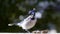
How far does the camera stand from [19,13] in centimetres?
123

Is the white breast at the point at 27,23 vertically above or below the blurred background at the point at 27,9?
below

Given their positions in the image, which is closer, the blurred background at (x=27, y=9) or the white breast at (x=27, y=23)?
Result: the white breast at (x=27, y=23)

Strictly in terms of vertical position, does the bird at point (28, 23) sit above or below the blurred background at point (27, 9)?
below

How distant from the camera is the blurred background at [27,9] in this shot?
1236mm

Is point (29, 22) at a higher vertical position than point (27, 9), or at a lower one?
lower

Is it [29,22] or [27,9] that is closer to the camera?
[29,22]

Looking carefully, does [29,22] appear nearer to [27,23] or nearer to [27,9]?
[27,23]

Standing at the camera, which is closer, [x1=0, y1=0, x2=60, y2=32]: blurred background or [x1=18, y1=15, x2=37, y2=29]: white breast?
[x1=18, y1=15, x2=37, y2=29]: white breast

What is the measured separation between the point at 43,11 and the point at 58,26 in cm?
18

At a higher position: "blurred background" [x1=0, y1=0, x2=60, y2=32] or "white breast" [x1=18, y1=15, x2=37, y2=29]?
"blurred background" [x1=0, y1=0, x2=60, y2=32]

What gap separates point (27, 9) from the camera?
123 centimetres

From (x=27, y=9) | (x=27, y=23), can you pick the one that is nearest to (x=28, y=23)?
(x=27, y=23)

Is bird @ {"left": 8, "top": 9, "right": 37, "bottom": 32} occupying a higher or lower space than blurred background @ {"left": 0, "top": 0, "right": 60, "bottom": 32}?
lower

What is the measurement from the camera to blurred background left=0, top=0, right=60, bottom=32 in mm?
1236
